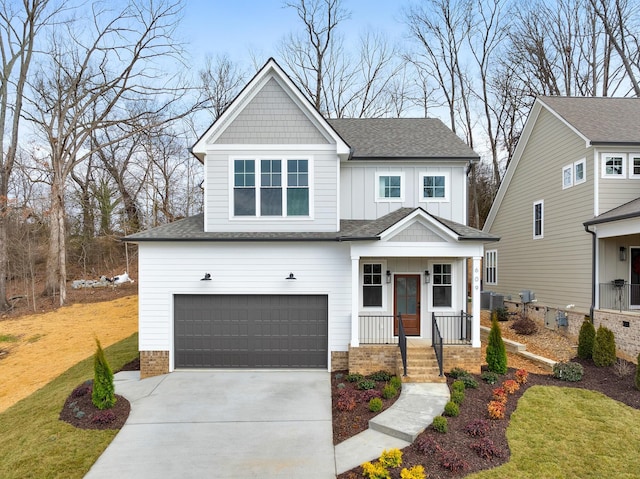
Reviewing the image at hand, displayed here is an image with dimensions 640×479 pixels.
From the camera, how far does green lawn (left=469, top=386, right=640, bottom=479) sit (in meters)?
5.71

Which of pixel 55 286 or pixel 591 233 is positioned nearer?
pixel 591 233

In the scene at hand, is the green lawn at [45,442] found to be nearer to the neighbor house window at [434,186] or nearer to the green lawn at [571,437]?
the green lawn at [571,437]

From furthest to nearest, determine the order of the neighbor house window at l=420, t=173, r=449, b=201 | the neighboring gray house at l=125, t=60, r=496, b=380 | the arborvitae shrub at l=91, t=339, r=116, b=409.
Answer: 1. the neighbor house window at l=420, t=173, r=449, b=201
2. the neighboring gray house at l=125, t=60, r=496, b=380
3. the arborvitae shrub at l=91, t=339, r=116, b=409

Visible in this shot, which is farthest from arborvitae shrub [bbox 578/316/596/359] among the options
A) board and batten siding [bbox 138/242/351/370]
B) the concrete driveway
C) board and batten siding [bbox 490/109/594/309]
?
the concrete driveway

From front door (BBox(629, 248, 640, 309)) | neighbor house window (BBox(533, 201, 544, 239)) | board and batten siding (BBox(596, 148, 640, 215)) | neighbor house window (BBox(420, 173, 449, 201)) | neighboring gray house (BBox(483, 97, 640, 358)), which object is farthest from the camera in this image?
neighbor house window (BBox(533, 201, 544, 239))

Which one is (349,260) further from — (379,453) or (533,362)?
(533,362)

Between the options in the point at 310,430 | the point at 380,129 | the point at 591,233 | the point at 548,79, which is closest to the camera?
the point at 310,430

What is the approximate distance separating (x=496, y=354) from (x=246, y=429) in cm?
A: 636

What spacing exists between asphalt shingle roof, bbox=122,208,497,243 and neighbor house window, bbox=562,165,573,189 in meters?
5.75

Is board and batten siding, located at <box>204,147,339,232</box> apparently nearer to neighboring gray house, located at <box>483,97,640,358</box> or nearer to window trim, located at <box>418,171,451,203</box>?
window trim, located at <box>418,171,451,203</box>

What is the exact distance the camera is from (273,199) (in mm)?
10703

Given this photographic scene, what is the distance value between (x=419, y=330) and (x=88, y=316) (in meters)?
16.6

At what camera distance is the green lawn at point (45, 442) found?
6.12 meters

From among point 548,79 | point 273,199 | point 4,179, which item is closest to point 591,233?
point 273,199
